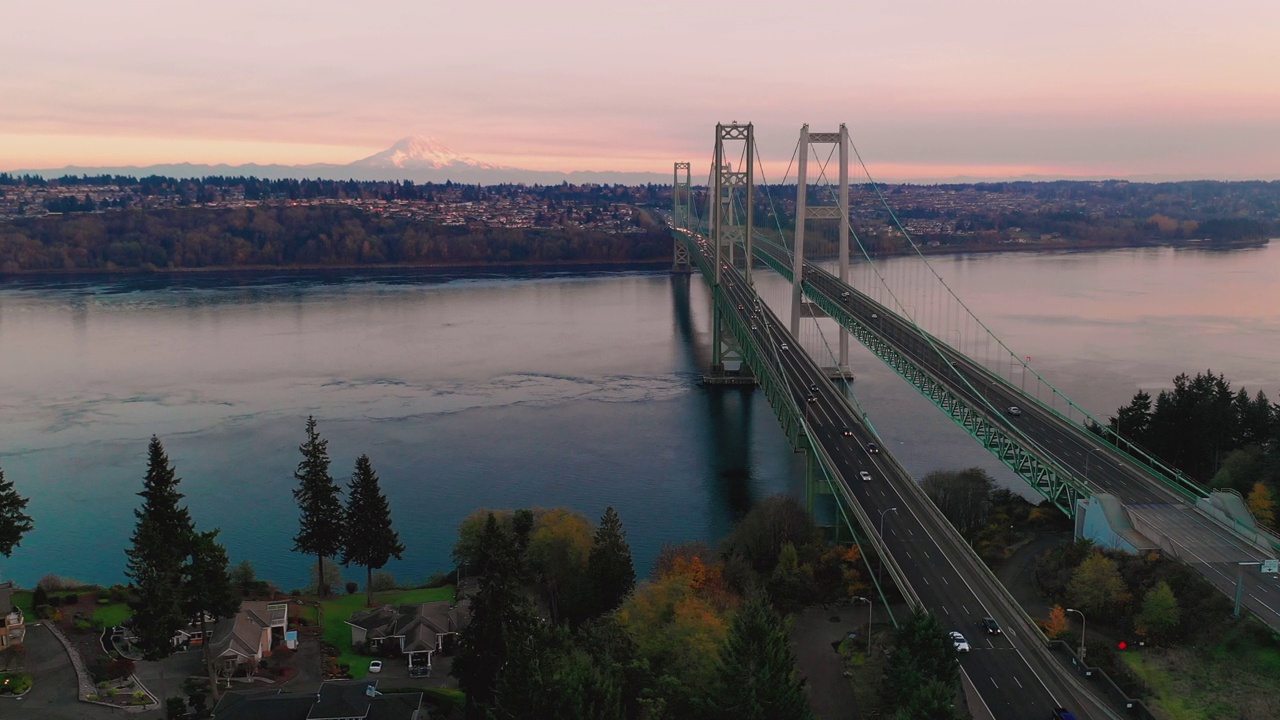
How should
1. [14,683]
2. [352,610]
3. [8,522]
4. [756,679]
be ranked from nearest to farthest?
[756,679] < [14,683] < [8,522] < [352,610]

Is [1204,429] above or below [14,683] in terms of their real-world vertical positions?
above

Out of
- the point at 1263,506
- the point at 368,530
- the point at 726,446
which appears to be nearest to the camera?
the point at 368,530

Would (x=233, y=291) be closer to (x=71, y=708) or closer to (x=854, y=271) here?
(x=854, y=271)

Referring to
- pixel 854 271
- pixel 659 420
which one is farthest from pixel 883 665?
pixel 854 271

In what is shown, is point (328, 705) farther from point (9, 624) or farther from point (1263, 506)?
point (1263, 506)

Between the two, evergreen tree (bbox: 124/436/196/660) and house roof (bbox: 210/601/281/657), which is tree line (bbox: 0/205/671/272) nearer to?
house roof (bbox: 210/601/281/657)

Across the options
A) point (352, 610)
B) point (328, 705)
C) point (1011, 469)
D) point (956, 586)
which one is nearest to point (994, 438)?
point (1011, 469)

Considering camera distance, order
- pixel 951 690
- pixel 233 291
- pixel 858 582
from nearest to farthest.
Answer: pixel 951 690 → pixel 858 582 → pixel 233 291
